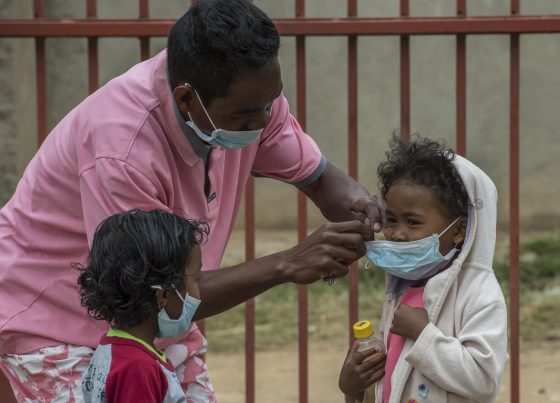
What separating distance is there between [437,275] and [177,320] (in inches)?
31.0

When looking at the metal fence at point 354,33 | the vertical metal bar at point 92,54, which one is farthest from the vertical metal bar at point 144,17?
the vertical metal bar at point 92,54

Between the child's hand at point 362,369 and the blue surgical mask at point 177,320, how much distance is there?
0.56m

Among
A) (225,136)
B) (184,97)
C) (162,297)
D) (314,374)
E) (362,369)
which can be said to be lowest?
(314,374)

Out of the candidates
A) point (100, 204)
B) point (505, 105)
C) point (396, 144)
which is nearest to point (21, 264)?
point (100, 204)

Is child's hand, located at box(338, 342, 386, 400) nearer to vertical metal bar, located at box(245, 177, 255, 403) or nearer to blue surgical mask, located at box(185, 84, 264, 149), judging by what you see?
blue surgical mask, located at box(185, 84, 264, 149)

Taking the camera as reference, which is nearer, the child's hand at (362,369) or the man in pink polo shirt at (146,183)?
the man in pink polo shirt at (146,183)

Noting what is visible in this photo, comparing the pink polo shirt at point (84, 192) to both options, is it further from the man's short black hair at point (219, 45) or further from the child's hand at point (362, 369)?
the child's hand at point (362, 369)

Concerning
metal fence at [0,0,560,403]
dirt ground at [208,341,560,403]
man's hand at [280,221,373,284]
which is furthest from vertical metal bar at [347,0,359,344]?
dirt ground at [208,341,560,403]

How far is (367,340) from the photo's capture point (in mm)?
3568

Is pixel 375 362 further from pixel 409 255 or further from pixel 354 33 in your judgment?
pixel 354 33

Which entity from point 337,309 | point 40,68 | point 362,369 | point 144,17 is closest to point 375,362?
point 362,369

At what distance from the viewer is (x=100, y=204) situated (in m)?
3.33

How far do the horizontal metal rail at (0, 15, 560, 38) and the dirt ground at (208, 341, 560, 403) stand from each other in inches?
103

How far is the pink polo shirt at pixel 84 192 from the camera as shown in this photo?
334cm
